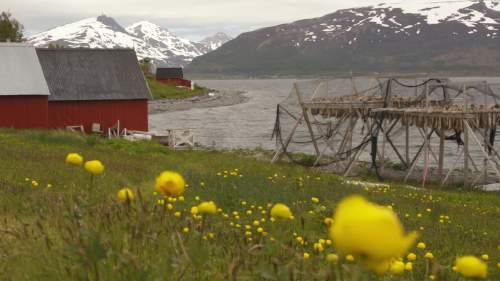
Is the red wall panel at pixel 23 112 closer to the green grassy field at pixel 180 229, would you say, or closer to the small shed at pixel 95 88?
the small shed at pixel 95 88

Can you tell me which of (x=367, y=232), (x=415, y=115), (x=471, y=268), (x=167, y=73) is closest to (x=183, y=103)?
(x=167, y=73)

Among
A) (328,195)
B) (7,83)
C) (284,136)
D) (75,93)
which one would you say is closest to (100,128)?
(75,93)

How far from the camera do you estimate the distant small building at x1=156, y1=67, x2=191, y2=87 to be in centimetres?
13100

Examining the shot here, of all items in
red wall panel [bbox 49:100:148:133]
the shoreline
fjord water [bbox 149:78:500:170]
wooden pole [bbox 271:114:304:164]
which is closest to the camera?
wooden pole [bbox 271:114:304:164]

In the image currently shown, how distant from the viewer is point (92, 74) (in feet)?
127

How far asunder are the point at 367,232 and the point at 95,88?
37.6 metres

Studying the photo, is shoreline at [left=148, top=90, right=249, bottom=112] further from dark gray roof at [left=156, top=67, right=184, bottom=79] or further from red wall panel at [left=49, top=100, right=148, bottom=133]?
red wall panel at [left=49, top=100, right=148, bottom=133]

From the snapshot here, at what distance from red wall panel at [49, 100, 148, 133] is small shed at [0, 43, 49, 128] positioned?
1.46 m

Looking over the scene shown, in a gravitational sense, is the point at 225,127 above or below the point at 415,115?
below

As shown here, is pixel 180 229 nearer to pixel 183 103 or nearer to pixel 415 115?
pixel 415 115

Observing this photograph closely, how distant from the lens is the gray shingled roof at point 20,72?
34375 millimetres

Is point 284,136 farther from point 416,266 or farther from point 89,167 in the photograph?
point 89,167

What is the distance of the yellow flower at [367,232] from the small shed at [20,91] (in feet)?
113

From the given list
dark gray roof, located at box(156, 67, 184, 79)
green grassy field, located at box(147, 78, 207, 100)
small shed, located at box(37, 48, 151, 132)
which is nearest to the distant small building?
dark gray roof, located at box(156, 67, 184, 79)
